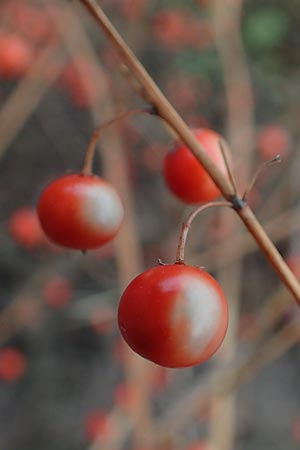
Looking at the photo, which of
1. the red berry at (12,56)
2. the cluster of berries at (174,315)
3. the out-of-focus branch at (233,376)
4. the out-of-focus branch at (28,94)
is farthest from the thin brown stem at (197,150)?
the red berry at (12,56)

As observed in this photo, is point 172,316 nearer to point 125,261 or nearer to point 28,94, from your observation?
point 125,261

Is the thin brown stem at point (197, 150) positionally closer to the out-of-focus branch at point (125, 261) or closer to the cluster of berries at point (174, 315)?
the cluster of berries at point (174, 315)

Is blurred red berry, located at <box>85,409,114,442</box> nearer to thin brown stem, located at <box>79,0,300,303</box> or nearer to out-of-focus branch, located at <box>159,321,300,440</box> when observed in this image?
out-of-focus branch, located at <box>159,321,300,440</box>

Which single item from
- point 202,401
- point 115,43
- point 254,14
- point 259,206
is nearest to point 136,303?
point 115,43

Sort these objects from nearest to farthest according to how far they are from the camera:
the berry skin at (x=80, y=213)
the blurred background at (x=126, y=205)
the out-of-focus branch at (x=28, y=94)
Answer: the berry skin at (x=80, y=213) < the blurred background at (x=126, y=205) < the out-of-focus branch at (x=28, y=94)

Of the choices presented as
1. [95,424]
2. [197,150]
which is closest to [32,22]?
[95,424]

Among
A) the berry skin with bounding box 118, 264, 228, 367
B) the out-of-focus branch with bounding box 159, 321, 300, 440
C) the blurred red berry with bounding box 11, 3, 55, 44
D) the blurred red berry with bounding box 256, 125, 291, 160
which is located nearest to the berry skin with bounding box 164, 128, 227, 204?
the berry skin with bounding box 118, 264, 228, 367

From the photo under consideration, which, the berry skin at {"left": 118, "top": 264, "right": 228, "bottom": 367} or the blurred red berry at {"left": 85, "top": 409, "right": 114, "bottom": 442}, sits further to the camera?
the blurred red berry at {"left": 85, "top": 409, "right": 114, "bottom": 442}

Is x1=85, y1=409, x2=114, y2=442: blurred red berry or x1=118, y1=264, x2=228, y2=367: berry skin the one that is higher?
x1=118, y1=264, x2=228, y2=367: berry skin
